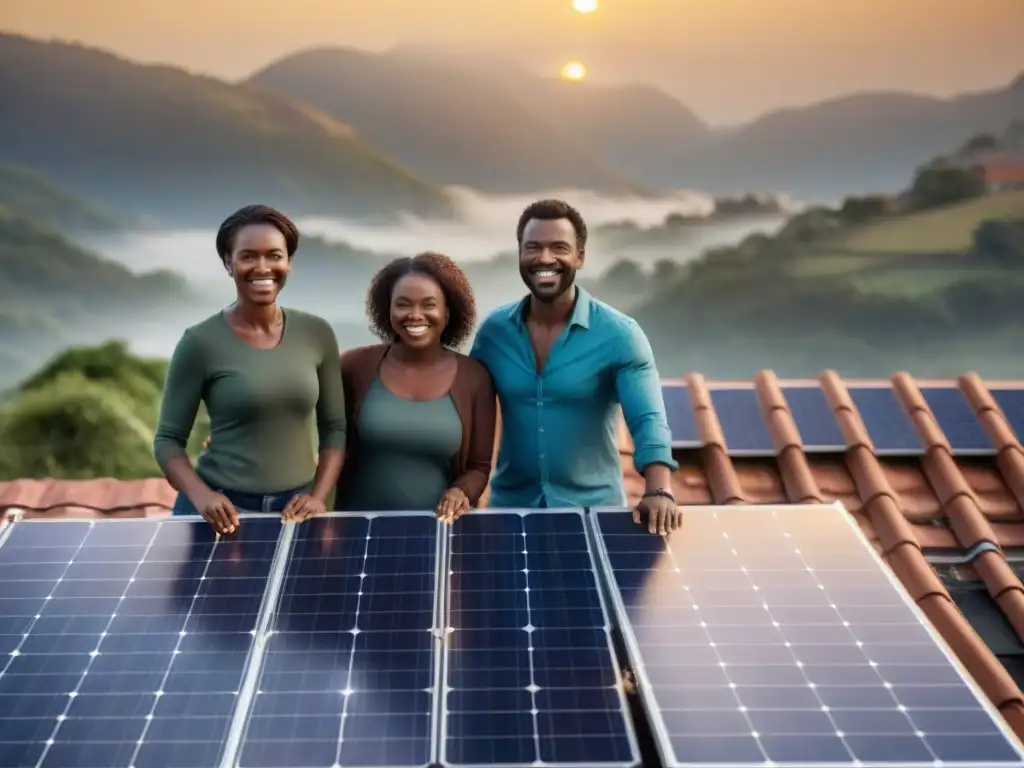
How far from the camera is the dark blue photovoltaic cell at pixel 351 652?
280 centimetres

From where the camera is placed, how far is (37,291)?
23922 millimetres

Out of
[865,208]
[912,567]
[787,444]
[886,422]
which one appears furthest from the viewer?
[865,208]

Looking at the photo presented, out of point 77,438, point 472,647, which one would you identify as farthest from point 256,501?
point 77,438

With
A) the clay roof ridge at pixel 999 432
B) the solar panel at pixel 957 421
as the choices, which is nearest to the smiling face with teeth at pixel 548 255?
the solar panel at pixel 957 421

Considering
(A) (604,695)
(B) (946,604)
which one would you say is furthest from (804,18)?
(A) (604,695)

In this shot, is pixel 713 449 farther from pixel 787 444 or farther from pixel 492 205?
pixel 492 205

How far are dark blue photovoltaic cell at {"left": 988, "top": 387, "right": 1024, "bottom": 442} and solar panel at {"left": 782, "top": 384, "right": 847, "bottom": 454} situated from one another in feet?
4.02

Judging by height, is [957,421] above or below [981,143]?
below

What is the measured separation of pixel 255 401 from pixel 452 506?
40.0 inches

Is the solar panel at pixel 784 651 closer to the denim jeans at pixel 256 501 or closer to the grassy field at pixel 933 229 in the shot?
the denim jeans at pixel 256 501

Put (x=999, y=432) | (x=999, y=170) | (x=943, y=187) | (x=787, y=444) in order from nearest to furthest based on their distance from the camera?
(x=787, y=444) → (x=999, y=432) → (x=999, y=170) → (x=943, y=187)

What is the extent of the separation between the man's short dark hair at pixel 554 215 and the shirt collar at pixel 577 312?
0.25 metres

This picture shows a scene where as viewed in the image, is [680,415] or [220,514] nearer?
[220,514]

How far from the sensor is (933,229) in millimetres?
25016
